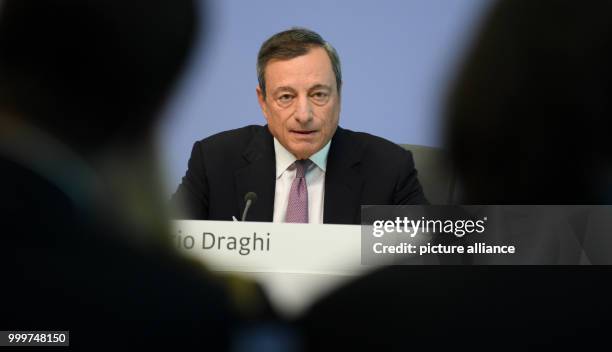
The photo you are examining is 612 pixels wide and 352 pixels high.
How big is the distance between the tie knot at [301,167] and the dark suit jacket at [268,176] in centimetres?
6

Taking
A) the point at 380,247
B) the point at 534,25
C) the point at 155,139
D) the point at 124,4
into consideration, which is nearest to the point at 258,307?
the point at 380,247

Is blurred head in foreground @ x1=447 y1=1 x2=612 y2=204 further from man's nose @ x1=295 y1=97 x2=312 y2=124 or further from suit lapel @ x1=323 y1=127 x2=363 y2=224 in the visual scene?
man's nose @ x1=295 y1=97 x2=312 y2=124

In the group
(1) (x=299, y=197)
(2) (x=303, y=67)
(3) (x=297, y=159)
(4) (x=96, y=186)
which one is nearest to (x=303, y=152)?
(3) (x=297, y=159)

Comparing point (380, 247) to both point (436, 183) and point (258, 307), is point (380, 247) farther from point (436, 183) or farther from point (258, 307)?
point (258, 307)

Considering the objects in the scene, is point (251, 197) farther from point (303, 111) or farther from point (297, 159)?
point (303, 111)

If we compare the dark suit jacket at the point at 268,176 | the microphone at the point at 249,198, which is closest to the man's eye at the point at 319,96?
the dark suit jacket at the point at 268,176

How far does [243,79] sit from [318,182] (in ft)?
1.18

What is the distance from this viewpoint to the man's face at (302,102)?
216cm

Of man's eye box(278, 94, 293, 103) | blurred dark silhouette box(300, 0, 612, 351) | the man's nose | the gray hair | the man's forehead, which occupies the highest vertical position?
the gray hair

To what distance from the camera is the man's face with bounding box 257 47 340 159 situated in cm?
216

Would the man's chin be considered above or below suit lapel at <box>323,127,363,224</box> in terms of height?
above

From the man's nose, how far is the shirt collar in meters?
0.09

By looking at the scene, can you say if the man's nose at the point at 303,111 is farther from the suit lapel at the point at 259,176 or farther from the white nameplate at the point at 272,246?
the white nameplate at the point at 272,246

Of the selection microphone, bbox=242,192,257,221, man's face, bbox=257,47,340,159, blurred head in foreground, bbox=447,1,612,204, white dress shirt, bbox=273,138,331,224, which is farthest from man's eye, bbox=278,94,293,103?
blurred head in foreground, bbox=447,1,612,204
